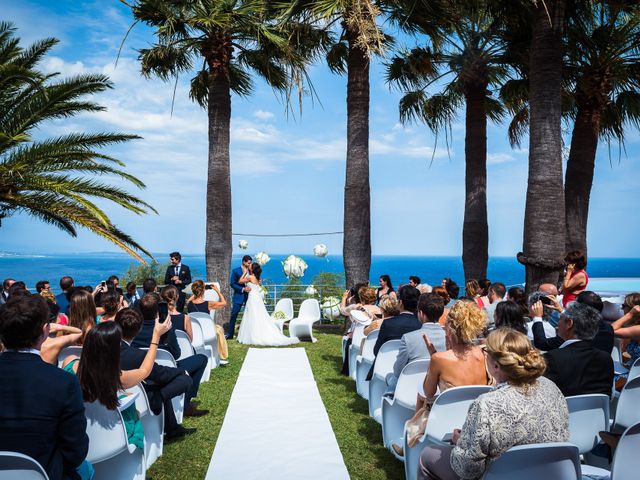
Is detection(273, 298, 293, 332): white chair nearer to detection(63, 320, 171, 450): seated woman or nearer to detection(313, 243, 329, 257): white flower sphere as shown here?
detection(313, 243, 329, 257): white flower sphere

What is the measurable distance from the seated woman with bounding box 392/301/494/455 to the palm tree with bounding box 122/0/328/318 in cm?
844

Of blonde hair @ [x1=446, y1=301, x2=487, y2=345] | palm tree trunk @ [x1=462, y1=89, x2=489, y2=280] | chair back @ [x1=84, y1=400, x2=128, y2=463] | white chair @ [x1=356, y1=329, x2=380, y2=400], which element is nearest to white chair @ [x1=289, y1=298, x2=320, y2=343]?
palm tree trunk @ [x1=462, y1=89, x2=489, y2=280]

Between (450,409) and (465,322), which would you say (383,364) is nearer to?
(465,322)

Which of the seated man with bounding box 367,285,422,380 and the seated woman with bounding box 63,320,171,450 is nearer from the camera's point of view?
the seated woman with bounding box 63,320,171,450

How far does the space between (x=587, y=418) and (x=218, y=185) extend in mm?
10734

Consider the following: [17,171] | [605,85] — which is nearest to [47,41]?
[17,171]

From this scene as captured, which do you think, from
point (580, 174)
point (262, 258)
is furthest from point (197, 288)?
point (580, 174)

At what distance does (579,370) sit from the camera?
148 inches

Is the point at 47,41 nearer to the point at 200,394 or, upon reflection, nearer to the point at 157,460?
the point at 200,394

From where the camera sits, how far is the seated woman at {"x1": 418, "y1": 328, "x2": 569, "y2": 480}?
2697 mm

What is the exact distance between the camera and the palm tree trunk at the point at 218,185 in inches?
510

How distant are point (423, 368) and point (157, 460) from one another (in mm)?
2629

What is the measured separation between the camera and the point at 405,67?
45.2 ft

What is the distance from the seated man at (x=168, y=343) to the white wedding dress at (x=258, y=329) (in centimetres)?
509
